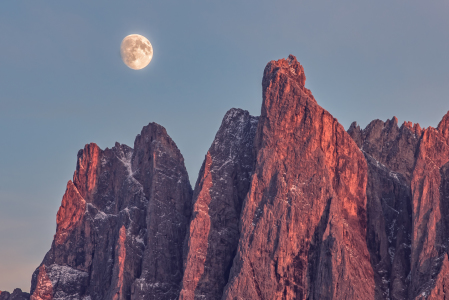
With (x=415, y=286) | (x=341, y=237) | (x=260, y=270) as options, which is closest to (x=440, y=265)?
(x=415, y=286)

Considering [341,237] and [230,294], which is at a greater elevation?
[341,237]

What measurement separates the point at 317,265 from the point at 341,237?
7.44 meters

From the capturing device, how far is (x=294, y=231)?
200 m

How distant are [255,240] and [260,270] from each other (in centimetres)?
639

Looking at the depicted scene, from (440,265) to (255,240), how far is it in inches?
1454

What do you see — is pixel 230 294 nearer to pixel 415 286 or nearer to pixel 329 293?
pixel 329 293

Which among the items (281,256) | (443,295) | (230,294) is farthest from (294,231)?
(443,295)

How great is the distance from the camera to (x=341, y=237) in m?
198

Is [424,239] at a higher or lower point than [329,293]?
higher

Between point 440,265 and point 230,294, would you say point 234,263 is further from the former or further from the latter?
point 440,265

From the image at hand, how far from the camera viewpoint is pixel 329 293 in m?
192

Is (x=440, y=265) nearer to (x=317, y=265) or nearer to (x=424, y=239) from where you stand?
(x=424, y=239)

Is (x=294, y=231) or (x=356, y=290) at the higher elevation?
(x=294, y=231)

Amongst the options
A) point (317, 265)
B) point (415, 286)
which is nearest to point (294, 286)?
point (317, 265)
